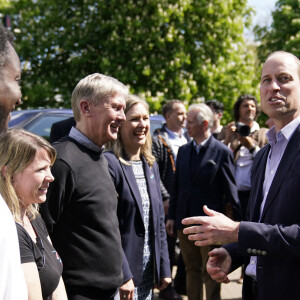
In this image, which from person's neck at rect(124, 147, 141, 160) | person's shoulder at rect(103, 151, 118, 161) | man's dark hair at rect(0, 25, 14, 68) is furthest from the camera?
person's neck at rect(124, 147, 141, 160)

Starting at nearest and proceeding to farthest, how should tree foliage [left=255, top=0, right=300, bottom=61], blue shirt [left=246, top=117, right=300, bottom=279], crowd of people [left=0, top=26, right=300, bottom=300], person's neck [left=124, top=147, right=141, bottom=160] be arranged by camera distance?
1. crowd of people [left=0, top=26, right=300, bottom=300]
2. blue shirt [left=246, top=117, right=300, bottom=279]
3. person's neck [left=124, top=147, right=141, bottom=160]
4. tree foliage [left=255, top=0, right=300, bottom=61]

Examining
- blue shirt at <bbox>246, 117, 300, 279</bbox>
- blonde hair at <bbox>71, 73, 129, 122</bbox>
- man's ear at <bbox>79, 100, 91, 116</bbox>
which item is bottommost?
blue shirt at <bbox>246, 117, 300, 279</bbox>

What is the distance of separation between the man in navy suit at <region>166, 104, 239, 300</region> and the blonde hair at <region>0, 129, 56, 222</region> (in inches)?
121

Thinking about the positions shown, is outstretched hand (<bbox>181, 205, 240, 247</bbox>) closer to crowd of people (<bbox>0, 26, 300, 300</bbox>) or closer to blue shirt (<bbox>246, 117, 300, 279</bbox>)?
crowd of people (<bbox>0, 26, 300, 300</bbox>)

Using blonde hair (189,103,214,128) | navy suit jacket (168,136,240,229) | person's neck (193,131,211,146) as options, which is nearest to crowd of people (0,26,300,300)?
navy suit jacket (168,136,240,229)

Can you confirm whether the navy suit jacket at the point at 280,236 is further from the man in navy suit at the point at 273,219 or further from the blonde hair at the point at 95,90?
the blonde hair at the point at 95,90

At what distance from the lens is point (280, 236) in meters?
2.35

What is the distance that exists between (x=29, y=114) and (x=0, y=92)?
4821mm

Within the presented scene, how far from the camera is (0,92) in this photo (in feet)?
6.00

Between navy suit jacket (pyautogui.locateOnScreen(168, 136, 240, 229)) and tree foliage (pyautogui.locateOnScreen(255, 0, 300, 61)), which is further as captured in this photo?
tree foliage (pyautogui.locateOnScreen(255, 0, 300, 61))

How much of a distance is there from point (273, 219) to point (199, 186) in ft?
10.0

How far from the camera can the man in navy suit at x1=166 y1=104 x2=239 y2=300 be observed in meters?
5.51

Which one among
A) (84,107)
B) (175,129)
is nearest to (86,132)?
(84,107)

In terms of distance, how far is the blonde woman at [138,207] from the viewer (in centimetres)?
370
